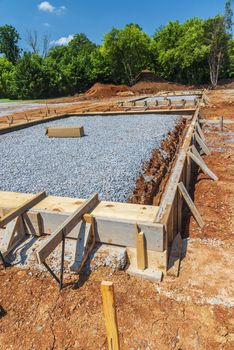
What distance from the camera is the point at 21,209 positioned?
9.81ft

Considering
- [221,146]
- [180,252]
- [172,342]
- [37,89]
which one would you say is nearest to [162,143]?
[221,146]

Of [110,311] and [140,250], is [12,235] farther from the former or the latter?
[110,311]

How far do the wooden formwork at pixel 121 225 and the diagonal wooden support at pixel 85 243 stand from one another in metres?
0.03

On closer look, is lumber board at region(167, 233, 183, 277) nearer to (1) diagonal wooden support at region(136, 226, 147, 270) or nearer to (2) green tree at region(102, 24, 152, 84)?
(1) diagonal wooden support at region(136, 226, 147, 270)

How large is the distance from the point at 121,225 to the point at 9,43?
7492 cm

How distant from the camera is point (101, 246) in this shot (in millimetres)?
2871

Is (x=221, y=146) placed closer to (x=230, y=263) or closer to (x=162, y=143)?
(x=162, y=143)

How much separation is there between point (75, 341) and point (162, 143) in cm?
547

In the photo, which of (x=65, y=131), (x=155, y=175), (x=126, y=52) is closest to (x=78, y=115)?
(x=65, y=131)

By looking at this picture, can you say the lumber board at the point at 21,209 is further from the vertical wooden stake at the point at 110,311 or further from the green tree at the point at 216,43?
the green tree at the point at 216,43

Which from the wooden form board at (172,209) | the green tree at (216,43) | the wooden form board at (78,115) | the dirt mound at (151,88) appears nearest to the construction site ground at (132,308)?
the wooden form board at (172,209)

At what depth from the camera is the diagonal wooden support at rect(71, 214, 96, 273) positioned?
8.61 ft

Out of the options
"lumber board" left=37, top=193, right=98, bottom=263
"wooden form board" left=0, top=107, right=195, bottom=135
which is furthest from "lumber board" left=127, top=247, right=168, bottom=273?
"wooden form board" left=0, top=107, right=195, bottom=135

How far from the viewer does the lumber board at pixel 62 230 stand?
2.14 m
